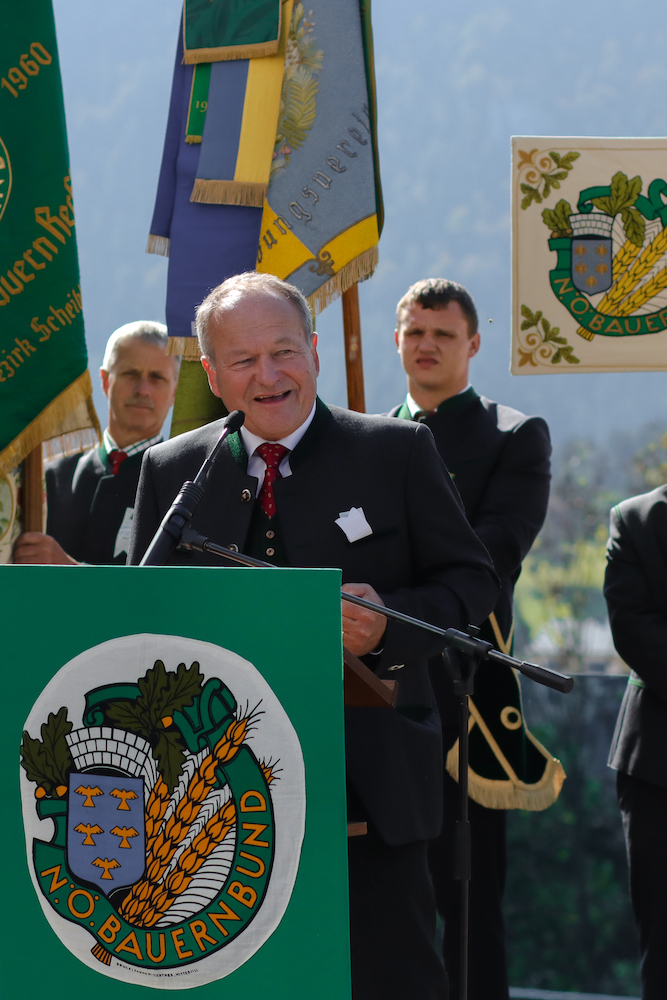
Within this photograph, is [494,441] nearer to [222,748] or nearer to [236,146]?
[236,146]

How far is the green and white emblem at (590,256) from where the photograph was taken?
10.3 ft

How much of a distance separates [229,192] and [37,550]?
37.4 inches

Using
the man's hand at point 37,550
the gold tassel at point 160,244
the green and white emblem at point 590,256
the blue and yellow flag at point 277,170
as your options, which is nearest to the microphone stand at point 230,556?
the man's hand at point 37,550

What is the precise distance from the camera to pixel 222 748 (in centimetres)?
130

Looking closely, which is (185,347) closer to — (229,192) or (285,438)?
(229,192)

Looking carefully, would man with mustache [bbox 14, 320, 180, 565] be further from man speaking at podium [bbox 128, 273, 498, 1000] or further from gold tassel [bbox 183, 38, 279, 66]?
man speaking at podium [bbox 128, 273, 498, 1000]

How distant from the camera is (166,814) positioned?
1302 millimetres

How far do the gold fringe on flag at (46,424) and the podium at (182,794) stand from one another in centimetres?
130

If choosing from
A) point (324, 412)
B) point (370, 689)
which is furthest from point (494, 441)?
point (370, 689)

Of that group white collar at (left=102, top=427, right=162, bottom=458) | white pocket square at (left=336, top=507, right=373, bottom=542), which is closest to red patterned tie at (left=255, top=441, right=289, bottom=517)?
white pocket square at (left=336, top=507, right=373, bottom=542)

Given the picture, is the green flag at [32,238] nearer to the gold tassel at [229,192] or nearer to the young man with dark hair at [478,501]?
the gold tassel at [229,192]

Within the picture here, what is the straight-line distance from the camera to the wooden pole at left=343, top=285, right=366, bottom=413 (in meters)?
2.74

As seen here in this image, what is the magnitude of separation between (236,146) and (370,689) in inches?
63.6

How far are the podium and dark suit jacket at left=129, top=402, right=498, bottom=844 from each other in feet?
1.50
